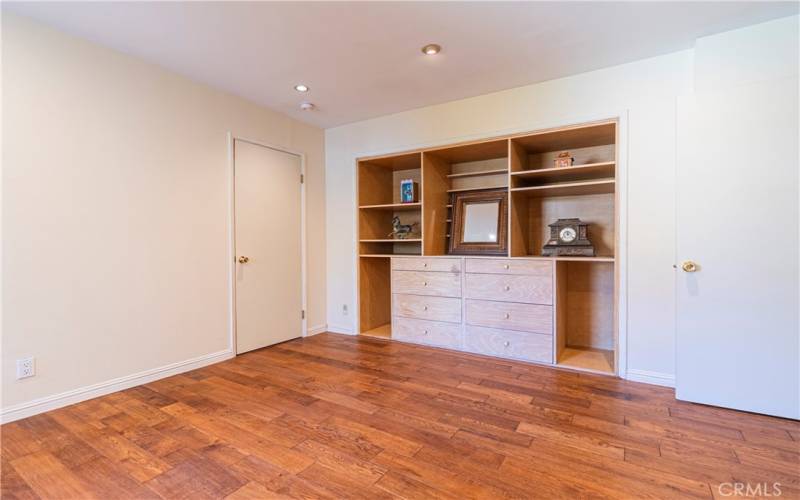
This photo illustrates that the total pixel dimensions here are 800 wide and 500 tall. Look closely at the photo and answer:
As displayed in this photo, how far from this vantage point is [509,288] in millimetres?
3244

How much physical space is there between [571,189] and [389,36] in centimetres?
209

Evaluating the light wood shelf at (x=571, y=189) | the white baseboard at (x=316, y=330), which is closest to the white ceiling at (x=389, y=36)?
the light wood shelf at (x=571, y=189)

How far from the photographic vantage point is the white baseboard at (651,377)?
266cm

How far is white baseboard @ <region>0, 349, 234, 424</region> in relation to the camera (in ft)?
7.20

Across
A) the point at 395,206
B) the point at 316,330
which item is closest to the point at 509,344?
the point at 395,206

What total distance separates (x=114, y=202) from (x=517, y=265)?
3106 millimetres

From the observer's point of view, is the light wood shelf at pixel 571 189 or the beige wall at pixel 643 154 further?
the light wood shelf at pixel 571 189

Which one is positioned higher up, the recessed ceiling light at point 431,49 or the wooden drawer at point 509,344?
the recessed ceiling light at point 431,49

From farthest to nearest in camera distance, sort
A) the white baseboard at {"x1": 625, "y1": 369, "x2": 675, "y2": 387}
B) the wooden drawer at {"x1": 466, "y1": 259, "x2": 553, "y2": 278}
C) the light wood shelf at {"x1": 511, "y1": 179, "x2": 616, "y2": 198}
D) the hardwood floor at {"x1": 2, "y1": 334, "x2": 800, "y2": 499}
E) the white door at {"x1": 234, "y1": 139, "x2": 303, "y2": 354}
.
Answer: the white door at {"x1": 234, "y1": 139, "x2": 303, "y2": 354}, the wooden drawer at {"x1": 466, "y1": 259, "x2": 553, "y2": 278}, the light wood shelf at {"x1": 511, "y1": 179, "x2": 616, "y2": 198}, the white baseboard at {"x1": 625, "y1": 369, "x2": 675, "y2": 387}, the hardwood floor at {"x1": 2, "y1": 334, "x2": 800, "y2": 499}

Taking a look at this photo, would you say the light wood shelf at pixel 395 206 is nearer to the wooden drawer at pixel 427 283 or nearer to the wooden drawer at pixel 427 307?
the wooden drawer at pixel 427 283

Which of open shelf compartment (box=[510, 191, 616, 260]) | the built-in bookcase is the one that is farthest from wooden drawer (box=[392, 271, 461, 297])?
open shelf compartment (box=[510, 191, 616, 260])

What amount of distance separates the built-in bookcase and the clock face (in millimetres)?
198

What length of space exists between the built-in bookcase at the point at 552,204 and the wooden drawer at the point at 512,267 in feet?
0.18

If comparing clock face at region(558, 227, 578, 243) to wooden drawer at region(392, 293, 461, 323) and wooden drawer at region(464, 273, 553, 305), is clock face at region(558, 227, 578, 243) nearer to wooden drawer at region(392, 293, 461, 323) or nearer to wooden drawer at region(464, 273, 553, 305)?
wooden drawer at region(464, 273, 553, 305)
